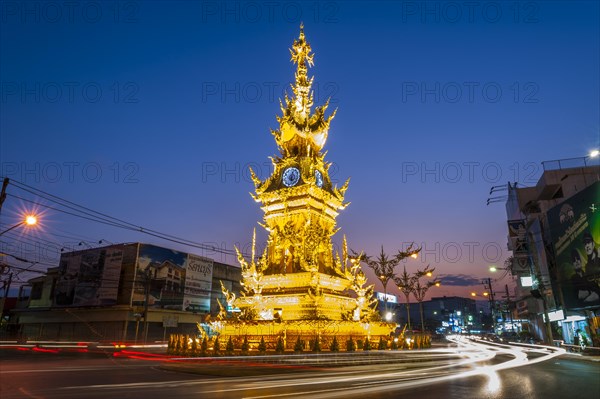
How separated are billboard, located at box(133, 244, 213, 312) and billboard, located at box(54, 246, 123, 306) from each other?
2.94 metres

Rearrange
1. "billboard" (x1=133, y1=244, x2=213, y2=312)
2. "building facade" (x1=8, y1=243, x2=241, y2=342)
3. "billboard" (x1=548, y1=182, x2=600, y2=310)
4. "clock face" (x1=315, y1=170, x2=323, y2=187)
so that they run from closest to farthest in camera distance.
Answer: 1. "clock face" (x1=315, y1=170, x2=323, y2=187)
2. "billboard" (x1=548, y1=182, x2=600, y2=310)
3. "building facade" (x1=8, y1=243, x2=241, y2=342)
4. "billboard" (x1=133, y1=244, x2=213, y2=312)

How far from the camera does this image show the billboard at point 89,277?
45906 mm

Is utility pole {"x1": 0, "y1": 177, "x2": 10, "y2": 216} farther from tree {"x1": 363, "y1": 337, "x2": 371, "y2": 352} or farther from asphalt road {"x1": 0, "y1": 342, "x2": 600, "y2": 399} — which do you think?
tree {"x1": 363, "y1": 337, "x2": 371, "y2": 352}

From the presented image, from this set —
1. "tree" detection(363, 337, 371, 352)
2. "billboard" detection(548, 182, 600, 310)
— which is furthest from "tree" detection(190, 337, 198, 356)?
"billboard" detection(548, 182, 600, 310)

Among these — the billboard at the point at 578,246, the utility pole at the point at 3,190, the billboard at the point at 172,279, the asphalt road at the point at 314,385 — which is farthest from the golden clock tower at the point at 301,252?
the billboard at the point at 172,279

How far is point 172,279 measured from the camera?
49344 millimetres

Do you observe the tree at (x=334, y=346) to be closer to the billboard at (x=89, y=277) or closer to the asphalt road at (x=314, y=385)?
the asphalt road at (x=314, y=385)

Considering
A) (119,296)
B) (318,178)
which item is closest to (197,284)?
(119,296)

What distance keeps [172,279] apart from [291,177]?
110ft

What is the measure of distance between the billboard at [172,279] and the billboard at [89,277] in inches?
116

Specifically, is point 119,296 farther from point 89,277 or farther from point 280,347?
point 280,347

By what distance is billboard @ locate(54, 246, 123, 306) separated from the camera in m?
Result: 45.9

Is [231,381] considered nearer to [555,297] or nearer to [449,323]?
[555,297]

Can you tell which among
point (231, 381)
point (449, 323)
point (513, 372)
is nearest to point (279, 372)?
point (231, 381)
